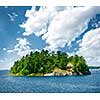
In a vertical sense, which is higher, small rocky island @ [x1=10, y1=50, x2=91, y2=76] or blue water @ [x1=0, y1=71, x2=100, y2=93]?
small rocky island @ [x1=10, y1=50, x2=91, y2=76]

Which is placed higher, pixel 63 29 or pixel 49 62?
pixel 63 29

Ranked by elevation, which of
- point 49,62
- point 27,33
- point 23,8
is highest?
point 23,8

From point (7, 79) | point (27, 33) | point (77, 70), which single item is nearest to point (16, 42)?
point (27, 33)

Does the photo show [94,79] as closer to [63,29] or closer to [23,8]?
[63,29]
